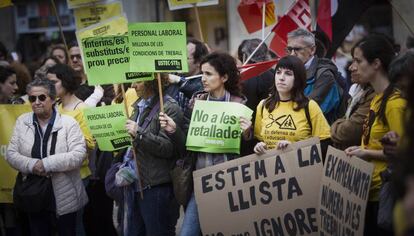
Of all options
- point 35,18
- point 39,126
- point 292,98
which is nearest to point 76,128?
point 39,126

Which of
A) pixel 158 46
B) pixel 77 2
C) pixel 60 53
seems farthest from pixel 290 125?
pixel 60 53

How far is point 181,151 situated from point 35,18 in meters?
14.9

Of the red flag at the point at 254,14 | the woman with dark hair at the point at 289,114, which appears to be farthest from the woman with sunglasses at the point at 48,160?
the red flag at the point at 254,14

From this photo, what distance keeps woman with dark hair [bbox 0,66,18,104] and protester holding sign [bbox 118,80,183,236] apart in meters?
2.28

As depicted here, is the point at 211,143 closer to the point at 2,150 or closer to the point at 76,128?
the point at 76,128

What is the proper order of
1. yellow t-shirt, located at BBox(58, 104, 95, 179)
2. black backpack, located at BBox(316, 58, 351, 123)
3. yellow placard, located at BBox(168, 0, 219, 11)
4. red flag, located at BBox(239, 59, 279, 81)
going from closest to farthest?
black backpack, located at BBox(316, 58, 351, 123)
red flag, located at BBox(239, 59, 279, 81)
yellow t-shirt, located at BBox(58, 104, 95, 179)
yellow placard, located at BBox(168, 0, 219, 11)

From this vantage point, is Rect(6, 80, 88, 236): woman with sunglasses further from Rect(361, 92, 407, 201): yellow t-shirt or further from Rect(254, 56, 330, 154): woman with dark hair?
Rect(361, 92, 407, 201): yellow t-shirt

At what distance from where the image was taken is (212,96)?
6910 mm

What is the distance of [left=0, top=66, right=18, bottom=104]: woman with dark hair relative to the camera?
28.9 ft

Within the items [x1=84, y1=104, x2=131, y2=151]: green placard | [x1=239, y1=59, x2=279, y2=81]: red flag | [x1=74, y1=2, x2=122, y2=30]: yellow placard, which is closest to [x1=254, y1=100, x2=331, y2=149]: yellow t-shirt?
[x1=239, y1=59, x2=279, y2=81]: red flag

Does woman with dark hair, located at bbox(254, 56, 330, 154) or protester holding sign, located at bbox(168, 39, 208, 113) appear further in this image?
protester holding sign, located at bbox(168, 39, 208, 113)

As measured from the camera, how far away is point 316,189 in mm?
6285

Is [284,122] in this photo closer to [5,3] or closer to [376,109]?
[376,109]

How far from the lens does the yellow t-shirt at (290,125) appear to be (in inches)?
245
